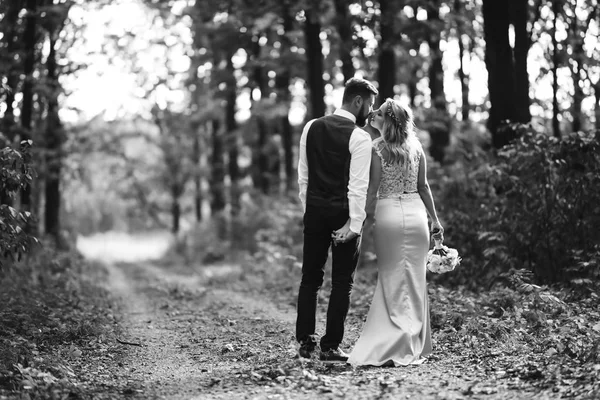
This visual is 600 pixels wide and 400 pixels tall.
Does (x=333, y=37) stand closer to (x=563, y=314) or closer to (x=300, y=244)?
(x=300, y=244)

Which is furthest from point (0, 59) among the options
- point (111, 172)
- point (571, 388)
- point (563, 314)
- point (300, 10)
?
point (111, 172)

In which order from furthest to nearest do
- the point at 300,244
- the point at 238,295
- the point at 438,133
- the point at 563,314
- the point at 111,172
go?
the point at 111,172
the point at 438,133
the point at 300,244
the point at 238,295
the point at 563,314

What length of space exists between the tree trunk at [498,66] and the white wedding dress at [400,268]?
6.10m

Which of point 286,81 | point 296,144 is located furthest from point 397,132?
point 296,144

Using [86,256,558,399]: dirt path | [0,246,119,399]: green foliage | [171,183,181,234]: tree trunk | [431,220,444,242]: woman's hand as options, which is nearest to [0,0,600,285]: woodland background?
[0,246,119,399]: green foliage

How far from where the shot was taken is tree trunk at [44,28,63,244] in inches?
794

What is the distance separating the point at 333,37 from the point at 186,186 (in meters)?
24.4

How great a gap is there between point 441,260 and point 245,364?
7.25 ft

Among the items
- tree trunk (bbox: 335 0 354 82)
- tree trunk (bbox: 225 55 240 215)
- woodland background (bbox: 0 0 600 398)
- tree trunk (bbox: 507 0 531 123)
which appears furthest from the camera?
tree trunk (bbox: 225 55 240 215)

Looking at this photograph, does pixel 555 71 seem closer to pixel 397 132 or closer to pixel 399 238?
pixel 397 132

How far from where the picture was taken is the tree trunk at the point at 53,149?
20.2 metres

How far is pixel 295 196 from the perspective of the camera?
20.9m

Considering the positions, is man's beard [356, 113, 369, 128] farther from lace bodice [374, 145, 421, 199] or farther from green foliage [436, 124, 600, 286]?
green foliage [436, 124, 600, 286]

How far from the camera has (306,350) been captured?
21.7 ft
